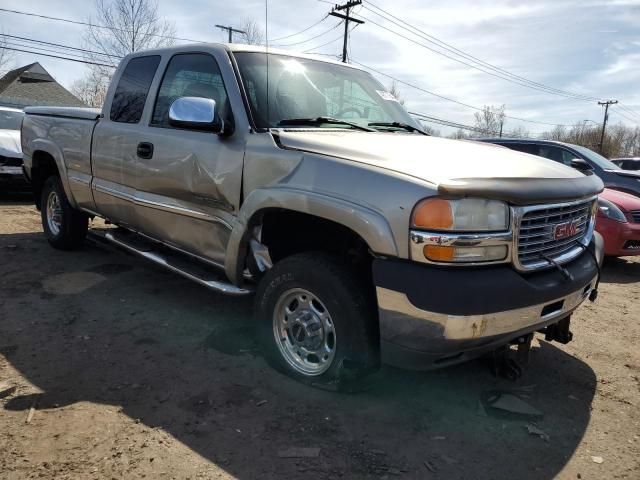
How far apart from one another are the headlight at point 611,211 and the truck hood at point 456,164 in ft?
12.6

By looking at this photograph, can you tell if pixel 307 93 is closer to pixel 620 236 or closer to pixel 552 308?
pixel 552 308

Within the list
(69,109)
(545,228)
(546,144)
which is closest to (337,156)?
(545,228)

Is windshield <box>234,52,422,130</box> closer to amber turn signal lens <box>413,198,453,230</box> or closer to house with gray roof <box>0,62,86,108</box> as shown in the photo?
amber turn signal lens <box>413,198,453,230</box>

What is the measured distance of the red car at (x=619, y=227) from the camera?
21.4ft

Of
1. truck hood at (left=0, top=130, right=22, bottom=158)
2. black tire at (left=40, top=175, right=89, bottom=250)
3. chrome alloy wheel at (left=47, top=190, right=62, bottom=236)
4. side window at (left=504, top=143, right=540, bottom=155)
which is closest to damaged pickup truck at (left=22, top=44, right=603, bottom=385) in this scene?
black tire at (left=40, top=175, right=89, bottom=250)

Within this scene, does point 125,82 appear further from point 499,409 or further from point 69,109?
point 499,409

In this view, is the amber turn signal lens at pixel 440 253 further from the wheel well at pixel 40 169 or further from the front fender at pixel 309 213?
the wheel well at pixel 40 169

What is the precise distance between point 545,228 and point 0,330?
3735mm

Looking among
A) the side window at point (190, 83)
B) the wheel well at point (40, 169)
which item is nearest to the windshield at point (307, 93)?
the side window at point (190, 83)

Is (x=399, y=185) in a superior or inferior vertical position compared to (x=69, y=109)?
inferior

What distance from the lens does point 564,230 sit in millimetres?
2830

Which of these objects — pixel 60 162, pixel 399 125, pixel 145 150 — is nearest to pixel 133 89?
pixel 145 150

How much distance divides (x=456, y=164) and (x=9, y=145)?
9.45 m

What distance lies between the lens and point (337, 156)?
2742mm
